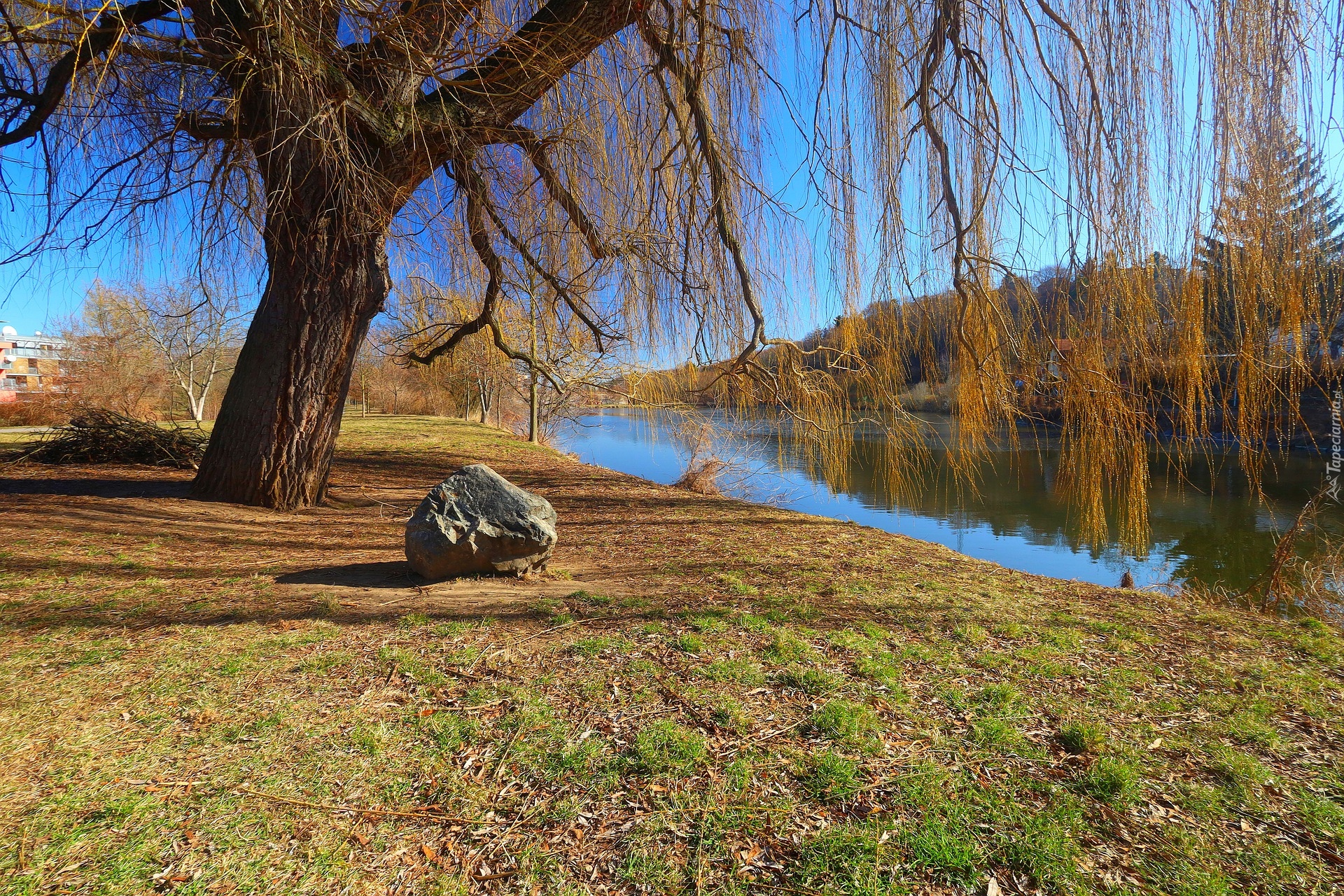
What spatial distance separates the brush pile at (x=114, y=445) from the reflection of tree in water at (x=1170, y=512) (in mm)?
6077

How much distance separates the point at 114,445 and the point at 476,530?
551 cm

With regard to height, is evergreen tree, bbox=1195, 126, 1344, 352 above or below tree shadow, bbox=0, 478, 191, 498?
above

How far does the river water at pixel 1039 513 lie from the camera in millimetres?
7117

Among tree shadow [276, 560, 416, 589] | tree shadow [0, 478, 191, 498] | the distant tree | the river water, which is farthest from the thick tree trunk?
the distant tree

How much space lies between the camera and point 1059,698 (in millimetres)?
2465

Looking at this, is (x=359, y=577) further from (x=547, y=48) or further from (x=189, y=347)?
(x=189, y=347)

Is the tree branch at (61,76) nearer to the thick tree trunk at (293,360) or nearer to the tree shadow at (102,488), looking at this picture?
the thick tree trunk at (293,360)

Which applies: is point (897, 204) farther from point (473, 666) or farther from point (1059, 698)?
point (473, 666)

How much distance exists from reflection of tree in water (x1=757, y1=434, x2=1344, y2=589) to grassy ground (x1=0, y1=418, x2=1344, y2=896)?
1.95m

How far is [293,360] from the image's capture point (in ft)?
14.8

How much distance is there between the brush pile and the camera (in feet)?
20.5

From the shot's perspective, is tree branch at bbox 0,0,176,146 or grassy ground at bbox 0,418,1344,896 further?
tree branch at bbox 0,0,176,146

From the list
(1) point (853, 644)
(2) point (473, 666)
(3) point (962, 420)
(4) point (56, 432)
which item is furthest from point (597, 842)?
(4) point (56, 432)

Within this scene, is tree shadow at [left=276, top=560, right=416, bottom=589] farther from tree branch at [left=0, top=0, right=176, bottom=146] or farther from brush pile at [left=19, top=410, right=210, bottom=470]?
brush pile at [left=19, top=410, right=210, bottom=470]
